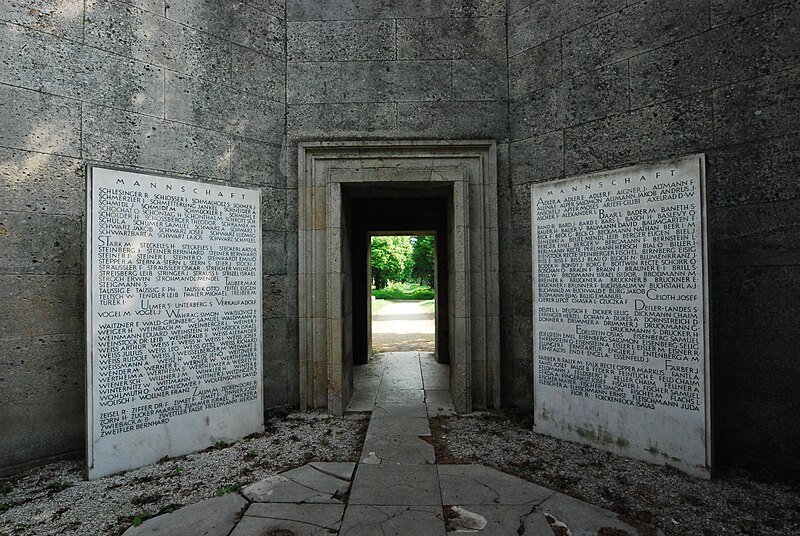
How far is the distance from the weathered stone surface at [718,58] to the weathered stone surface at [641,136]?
0.51 ft

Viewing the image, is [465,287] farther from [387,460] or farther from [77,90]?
[77,90]

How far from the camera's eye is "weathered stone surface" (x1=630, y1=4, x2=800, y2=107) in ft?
12.5

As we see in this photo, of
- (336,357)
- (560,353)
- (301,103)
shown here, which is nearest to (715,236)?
(560,353)

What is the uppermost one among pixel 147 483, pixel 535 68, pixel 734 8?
pixel 535 68

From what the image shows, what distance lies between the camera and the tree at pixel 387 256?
34.6 meters

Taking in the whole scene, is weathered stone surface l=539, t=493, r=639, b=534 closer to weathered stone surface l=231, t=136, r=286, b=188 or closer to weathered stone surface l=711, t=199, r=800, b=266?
weathered stone surface l=711, t=199, r=800, b=266

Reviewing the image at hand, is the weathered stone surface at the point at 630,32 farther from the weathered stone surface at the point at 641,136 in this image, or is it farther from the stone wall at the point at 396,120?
the weathered stone surface at the point at 641,136

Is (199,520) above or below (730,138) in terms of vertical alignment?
below

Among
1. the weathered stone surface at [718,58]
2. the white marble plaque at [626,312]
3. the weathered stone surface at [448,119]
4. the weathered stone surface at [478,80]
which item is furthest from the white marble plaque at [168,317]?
the weathered stone surface at [718,58]

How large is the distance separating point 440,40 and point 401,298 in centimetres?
2732

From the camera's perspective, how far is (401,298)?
32344mm

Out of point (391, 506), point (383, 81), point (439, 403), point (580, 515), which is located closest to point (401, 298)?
point (439, 403)

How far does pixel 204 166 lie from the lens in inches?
200

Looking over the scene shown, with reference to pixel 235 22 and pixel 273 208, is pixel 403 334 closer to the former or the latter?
pixel 273 208
